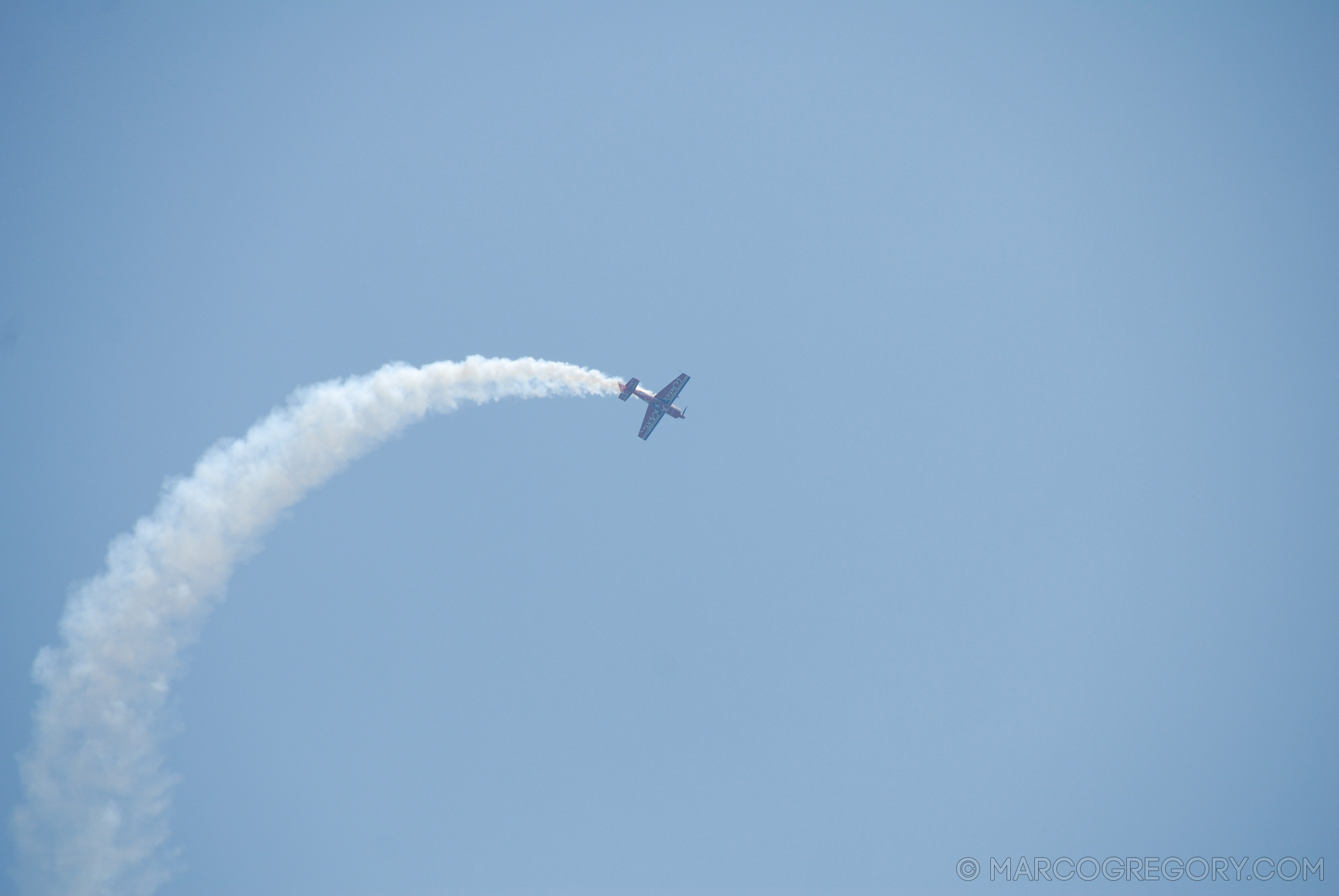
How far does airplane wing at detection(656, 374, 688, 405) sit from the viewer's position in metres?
56.7

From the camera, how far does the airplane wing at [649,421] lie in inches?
2267

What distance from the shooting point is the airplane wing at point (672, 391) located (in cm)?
5669

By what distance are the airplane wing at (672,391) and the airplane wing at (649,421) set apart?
1.13m

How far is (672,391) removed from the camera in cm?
5681

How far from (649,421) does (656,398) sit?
207 centimetres

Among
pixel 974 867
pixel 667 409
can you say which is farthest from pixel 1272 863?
pixel 667 409

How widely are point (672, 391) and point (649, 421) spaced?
2889 mm

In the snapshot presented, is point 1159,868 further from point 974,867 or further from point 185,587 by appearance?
point 185,587

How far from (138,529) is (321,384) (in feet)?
43.5

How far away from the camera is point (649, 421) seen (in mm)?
57844

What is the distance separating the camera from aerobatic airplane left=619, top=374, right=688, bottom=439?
56.0 m

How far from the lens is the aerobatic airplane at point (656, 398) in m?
56.0

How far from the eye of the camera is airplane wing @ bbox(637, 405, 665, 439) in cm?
5759

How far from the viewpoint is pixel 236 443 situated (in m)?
50.2
